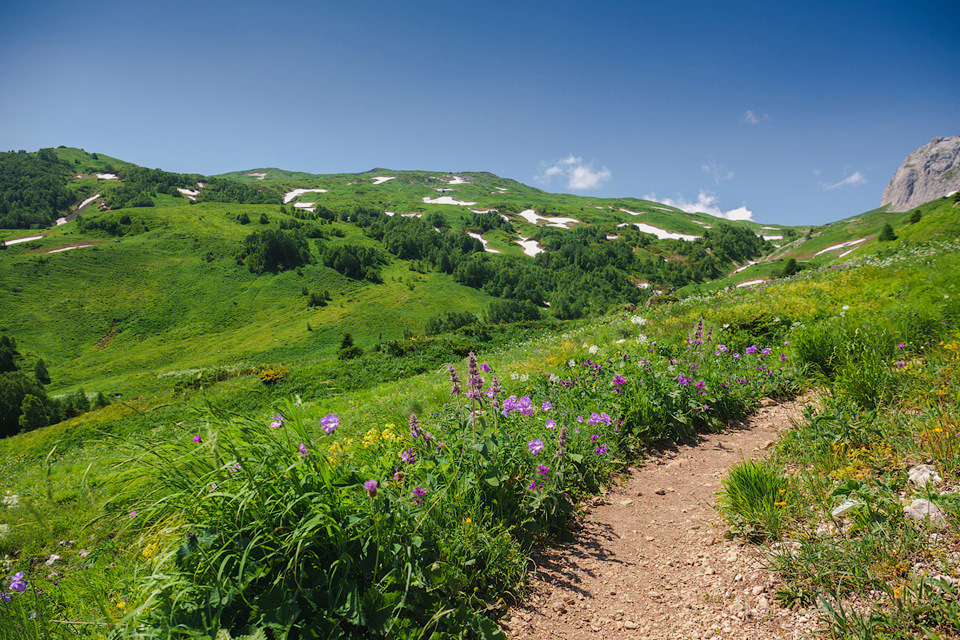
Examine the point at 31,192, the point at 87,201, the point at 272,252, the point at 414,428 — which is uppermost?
the point at 31,192

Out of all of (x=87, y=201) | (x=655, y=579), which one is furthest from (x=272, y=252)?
(x=87, y=201)

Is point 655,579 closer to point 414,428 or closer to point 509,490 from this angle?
point 509,490

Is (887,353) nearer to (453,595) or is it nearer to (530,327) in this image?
(453,595)

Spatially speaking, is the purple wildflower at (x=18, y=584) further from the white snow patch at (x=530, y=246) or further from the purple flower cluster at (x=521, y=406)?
the white snow patch at (x=530, y=246)

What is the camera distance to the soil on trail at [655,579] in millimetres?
2861

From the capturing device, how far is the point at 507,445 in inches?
161

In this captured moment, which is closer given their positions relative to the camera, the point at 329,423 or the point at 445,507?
the point at 445,507

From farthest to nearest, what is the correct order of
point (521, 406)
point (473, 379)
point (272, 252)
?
point (272, 252)
point (521, 406)
point (473, 379)

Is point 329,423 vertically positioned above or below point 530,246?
below

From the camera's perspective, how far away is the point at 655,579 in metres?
3.41

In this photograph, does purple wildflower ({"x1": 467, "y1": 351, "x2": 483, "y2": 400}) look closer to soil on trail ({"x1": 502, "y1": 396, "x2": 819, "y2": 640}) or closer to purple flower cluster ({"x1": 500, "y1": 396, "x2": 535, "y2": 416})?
purple flower cluster ({"x1": 500, "y1": 396, "x2": 535, "y2": 416})

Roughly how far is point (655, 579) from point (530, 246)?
558 ft

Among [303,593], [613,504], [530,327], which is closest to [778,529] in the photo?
[613,504]

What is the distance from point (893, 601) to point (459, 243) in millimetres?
146578
